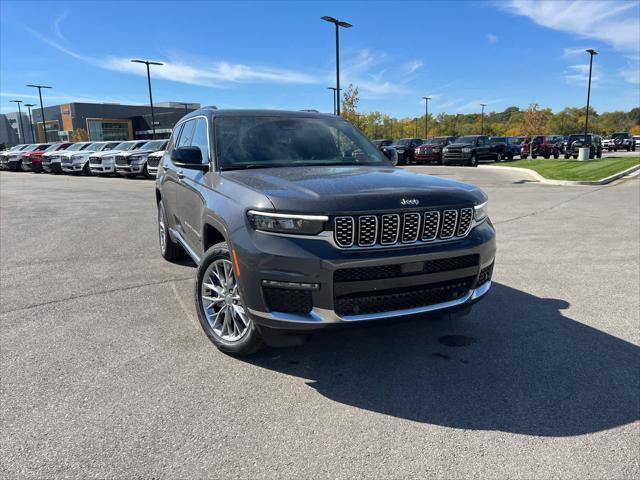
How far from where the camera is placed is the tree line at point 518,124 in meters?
88.8

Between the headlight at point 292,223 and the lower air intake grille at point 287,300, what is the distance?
36 centimetres

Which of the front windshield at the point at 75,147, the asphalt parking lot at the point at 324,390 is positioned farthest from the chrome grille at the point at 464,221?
the front windshield at the point at 75,147

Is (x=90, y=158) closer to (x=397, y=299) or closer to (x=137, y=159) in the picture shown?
(x=137, y=159)

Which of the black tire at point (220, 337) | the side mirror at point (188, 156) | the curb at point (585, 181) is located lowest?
the curb at point (585, 181)

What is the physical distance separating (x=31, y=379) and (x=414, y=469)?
259cm

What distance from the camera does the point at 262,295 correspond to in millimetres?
2920

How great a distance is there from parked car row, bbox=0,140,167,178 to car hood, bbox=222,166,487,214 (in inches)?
588

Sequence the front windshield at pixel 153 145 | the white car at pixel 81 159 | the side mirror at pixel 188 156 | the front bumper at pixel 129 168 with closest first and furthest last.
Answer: the side mirror at pixel 188 156 → the front bumper at pixel 129 168 → the front windshield at pixel 153 145 → the white car at pixel 81 159

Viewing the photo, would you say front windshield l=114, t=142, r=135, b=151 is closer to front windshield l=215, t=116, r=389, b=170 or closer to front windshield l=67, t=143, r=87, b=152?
front windshield l=67, t=143, r=87, b=152

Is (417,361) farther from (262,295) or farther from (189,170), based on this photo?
(189,170)

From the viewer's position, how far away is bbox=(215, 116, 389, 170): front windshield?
4074 mm

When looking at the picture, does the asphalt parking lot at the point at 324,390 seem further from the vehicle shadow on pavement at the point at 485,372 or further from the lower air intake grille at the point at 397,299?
the lower air intake grille at the point at 397,299

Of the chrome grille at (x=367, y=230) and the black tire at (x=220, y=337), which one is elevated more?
the chrome grille at (x=367, y=230)

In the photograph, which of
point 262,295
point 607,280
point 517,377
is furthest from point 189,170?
point 607,280
